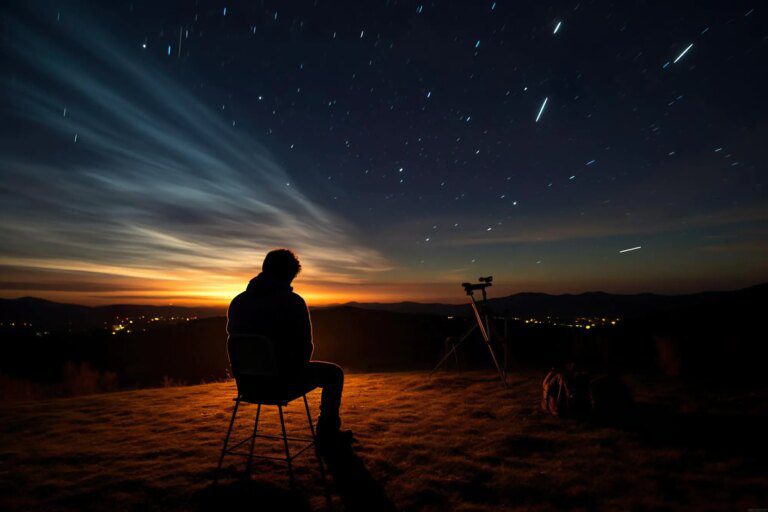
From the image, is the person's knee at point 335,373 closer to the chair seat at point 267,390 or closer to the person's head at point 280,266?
the chair seat at point 267,390

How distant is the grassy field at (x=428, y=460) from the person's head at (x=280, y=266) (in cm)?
160

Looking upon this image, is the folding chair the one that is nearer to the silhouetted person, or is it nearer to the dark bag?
the silhouetted person

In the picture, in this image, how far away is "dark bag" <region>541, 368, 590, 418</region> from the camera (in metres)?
4.30

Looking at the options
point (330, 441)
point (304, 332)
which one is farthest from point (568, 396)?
point (304, 332)

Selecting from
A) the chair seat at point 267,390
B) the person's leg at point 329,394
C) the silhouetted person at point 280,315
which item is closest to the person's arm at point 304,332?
the silhouetted person at point 280,315

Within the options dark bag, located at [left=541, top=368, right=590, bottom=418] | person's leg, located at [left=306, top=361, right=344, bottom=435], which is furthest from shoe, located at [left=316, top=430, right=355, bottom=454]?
dark bag, located at [left=541, top=368, right=590, bottom=418]

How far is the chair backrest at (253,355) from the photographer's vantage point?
2.63m

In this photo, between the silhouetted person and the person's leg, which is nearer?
the silhouetted person

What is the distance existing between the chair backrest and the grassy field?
0.87m

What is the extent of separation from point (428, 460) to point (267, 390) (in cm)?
155

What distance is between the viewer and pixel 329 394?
3.40 metres

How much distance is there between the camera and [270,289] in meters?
2.94

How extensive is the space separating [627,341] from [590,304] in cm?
4085

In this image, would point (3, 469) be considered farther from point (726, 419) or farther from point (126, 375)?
point (126, 375)
